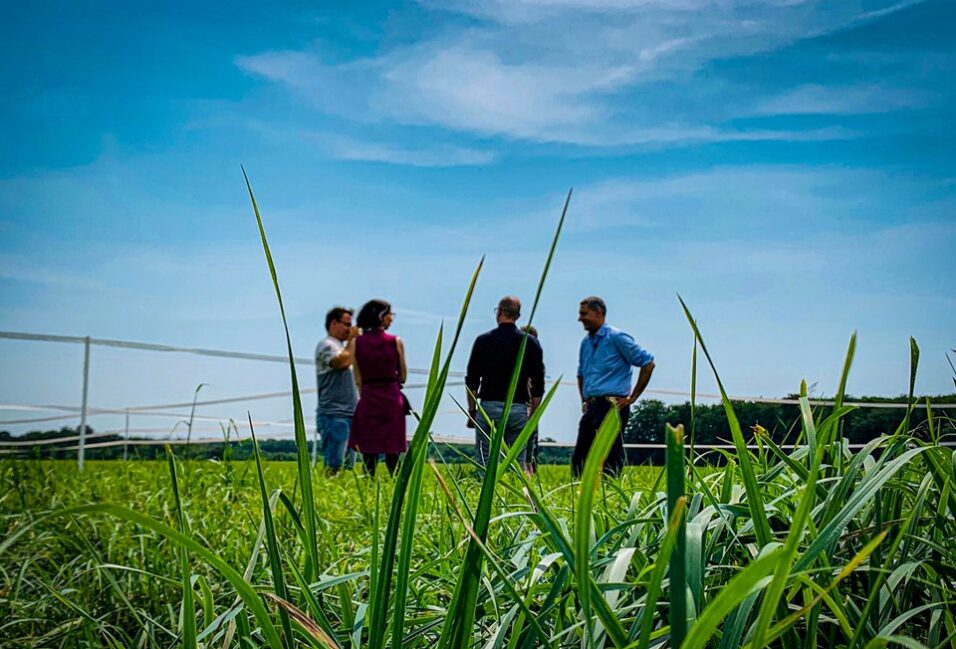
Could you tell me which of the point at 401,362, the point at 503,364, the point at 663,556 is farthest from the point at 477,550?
the point at 401,362

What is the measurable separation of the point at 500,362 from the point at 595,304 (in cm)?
97

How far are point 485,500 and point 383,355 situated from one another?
264 inches

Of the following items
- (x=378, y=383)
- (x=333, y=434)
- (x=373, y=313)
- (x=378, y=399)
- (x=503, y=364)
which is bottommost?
(x=333, y=434)

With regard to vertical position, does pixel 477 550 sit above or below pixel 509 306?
below

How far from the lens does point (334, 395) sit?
25.5 ft

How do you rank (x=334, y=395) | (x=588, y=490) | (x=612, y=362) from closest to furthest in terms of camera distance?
(x=588, y=490) < (x=612, y=362) < (x=334, y=395)

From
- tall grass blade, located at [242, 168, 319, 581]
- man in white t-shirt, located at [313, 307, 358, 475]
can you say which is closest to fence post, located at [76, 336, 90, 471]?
man in white t-shirt, located at [313, 307, 358, 475]

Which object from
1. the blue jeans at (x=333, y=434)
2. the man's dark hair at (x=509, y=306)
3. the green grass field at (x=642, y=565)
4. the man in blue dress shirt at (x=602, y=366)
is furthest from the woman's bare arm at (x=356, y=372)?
the green grass field at (x=642, y=565)

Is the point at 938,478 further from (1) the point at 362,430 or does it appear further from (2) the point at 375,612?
(1) the point at 362,430

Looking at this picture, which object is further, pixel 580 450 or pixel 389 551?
pixel 580 450

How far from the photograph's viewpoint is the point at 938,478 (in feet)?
3.75

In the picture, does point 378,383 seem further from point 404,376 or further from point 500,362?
point 500,362

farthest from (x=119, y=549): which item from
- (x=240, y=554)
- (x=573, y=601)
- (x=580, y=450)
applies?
(x=580, y=450)

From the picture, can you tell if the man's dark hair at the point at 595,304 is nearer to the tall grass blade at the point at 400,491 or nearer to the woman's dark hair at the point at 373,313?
the woman's dark hair at the point at 373,313
